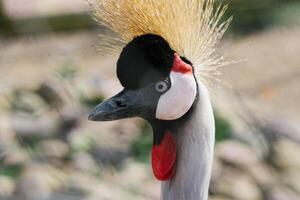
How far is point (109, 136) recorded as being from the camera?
3084mm

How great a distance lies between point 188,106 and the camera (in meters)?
1.58

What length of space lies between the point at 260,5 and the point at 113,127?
137cm

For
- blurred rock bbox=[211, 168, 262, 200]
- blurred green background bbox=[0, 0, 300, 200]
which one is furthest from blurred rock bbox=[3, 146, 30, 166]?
blurred rock bbox=[211, 168, 262, 200]

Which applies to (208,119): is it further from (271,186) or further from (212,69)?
(271,186)

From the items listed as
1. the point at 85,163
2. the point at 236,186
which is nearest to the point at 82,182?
the point at 85,163

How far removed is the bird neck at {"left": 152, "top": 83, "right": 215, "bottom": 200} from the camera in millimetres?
1601

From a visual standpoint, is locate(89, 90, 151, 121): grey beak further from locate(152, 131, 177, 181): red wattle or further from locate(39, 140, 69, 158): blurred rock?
locate(39, 140, 69, 158): blurred rock

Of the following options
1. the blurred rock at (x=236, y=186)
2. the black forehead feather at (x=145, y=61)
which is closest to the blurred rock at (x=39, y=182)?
the blurred rock at (x=236, y=186)

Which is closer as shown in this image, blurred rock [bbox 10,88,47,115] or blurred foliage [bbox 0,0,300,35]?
blurred rock [bbox 10,88,47,115]

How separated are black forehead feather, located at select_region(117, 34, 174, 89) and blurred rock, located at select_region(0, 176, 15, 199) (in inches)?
51.9

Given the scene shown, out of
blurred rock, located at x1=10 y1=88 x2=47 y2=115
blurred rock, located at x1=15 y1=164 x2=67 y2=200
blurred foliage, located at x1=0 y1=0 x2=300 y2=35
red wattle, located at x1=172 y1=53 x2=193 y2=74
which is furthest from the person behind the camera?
blurred foliage, located at x1=0 y1=0 x2=300 y2=35

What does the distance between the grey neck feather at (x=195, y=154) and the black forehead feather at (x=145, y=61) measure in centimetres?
8

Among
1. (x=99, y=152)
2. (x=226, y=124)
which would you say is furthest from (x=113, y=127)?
(x=226, y=124)

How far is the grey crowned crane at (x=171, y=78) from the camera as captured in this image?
5.17 ft
